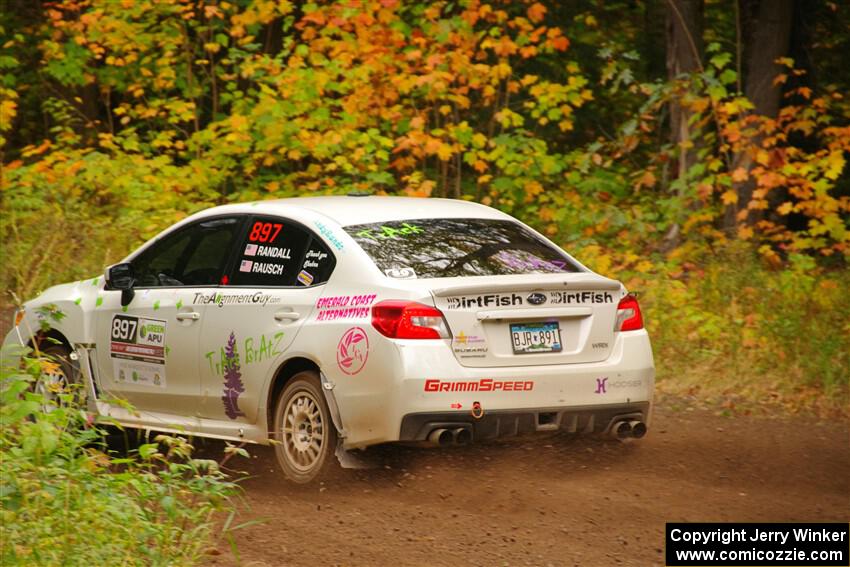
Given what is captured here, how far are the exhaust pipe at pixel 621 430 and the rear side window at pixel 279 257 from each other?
1791mm

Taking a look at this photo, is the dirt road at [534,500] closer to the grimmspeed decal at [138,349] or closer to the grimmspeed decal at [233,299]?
the grimmspeed decal at [138,349]

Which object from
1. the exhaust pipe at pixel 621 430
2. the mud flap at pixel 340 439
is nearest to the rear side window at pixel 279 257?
the mud flap at pixel 340 439

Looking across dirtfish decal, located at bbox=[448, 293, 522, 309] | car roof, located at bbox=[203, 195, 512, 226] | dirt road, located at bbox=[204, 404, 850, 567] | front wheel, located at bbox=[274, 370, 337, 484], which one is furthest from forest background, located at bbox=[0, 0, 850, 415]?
front wheel, located at bbox=[274, 370, 337, 484]

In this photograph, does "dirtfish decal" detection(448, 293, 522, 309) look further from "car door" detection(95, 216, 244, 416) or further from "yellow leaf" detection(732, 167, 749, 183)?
"yellow leaf" detection(732, 167, 749, 183)

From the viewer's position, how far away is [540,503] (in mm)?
7078

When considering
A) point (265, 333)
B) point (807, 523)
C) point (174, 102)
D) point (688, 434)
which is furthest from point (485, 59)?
point (807, 523)

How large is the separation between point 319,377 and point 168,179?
946cm

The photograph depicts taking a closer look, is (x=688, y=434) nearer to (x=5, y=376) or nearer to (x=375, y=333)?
(x=375, y=333)

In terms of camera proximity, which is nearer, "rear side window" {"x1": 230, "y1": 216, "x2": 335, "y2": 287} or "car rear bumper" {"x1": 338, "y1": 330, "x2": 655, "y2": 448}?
"car rear bumper" {"x1": 338, "y1": 330, "x2": 655, "y2": 448}

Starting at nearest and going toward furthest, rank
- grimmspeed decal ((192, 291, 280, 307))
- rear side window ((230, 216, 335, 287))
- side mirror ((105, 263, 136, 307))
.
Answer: rear side window ((230, 216, 335, 287)) < grimmspeed decal ((192, 291, 280, 307)) < side mirror ((105, 263, 136, 307))

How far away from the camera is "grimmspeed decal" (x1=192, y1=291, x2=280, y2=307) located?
780 cm

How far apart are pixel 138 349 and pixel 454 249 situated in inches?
90.1

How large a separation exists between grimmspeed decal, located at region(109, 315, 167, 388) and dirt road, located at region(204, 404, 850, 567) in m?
0.80

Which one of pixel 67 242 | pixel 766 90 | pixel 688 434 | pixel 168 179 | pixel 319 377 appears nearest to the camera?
pixel 319 377
